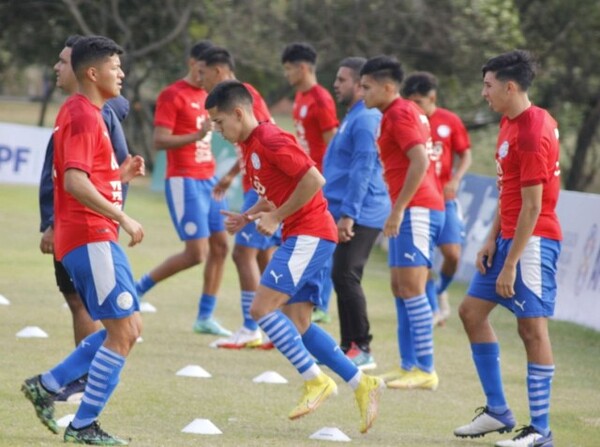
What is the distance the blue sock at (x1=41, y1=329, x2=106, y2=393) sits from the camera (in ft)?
23.9

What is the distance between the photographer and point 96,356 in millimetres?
7012

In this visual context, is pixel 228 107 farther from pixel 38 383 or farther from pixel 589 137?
pixel 589 137

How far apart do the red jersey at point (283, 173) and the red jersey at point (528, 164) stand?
1.06 meters

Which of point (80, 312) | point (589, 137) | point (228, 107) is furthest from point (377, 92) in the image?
point (589, 137)

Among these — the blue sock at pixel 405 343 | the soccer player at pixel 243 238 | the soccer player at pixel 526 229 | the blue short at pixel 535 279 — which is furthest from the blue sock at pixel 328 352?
the soccer player at pixel 243 238

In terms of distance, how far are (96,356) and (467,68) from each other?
2012 cm

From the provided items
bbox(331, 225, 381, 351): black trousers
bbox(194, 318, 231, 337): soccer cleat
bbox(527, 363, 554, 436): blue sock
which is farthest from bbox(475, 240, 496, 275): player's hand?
bbox(194, 318, 231, 337): soccer cleat

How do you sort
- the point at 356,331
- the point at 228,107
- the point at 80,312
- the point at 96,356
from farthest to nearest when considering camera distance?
the point at 356,331 → the point at 80,312 → the point at 228,107 → the point at 96,356

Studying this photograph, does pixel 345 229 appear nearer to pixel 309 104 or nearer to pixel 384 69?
pixel 384 69

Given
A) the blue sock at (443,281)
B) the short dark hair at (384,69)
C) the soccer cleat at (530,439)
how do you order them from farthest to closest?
the blue sock at (443,281), the short dark hair at (384,69), the soccer cleat at (530,439)

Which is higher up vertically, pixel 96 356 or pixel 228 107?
pixel 228 107

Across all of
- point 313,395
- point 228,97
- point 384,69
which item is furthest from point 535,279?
point 384,69

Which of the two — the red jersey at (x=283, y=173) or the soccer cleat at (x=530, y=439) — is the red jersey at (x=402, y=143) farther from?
the soccer cleat at (x=530, y=439)

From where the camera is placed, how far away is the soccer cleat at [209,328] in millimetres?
11727
